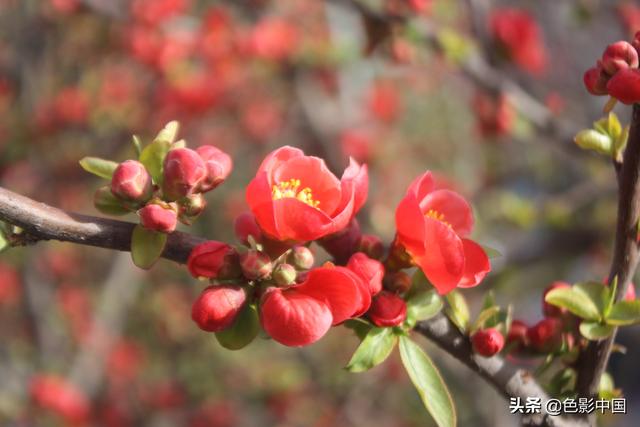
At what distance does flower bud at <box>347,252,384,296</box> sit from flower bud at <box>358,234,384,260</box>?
6 centimetres

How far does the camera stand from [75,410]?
2518 millimetres

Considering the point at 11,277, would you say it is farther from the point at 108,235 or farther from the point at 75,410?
the point at 108,235

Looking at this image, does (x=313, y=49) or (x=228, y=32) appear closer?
(x=313, y=49)

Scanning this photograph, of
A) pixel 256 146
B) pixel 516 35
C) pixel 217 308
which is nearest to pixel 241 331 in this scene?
pixel 217 308

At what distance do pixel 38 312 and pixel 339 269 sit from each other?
2.88 m

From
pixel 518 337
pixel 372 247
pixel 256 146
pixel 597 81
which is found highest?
pixel 597 81

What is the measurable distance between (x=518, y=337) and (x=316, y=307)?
334 mm

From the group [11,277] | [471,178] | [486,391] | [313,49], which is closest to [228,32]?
[313,49]

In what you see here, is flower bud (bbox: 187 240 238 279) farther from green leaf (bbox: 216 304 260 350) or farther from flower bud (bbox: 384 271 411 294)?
flower bud (bbox: 384 271 411 294)

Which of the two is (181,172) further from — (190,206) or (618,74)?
(618,74)

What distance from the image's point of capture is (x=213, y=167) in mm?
730

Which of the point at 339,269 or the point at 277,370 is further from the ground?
the point at 339,269

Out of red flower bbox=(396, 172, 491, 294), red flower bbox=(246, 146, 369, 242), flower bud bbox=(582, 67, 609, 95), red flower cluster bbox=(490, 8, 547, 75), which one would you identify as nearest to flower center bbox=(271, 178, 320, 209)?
red flower bbox=(246, 146, 369, 242)

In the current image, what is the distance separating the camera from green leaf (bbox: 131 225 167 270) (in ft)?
2.20
